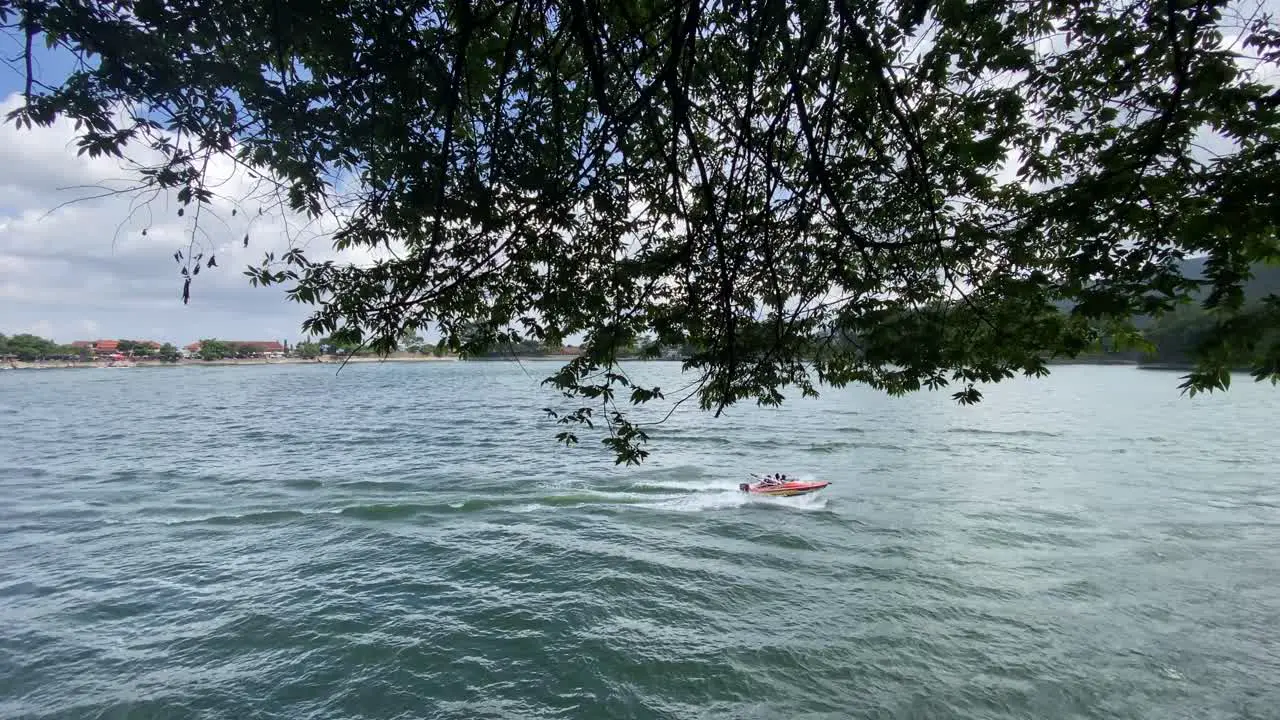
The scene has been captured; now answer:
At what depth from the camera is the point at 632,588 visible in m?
13.3

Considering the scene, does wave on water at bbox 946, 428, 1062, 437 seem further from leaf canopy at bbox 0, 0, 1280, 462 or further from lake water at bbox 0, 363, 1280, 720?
leaf canopy at bbox 0, 0, 1280, 462

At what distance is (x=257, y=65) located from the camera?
4.96m

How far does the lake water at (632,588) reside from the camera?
949 cm

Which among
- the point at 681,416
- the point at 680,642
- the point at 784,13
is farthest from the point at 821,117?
the point at 681,416

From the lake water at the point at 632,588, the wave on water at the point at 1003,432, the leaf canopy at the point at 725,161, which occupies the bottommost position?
the wave on water at the point at 1003,432

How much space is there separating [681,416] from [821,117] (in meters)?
46.3

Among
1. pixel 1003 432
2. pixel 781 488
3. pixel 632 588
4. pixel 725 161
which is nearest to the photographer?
pixel 725 161

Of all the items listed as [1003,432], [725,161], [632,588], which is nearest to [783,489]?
[632,588]

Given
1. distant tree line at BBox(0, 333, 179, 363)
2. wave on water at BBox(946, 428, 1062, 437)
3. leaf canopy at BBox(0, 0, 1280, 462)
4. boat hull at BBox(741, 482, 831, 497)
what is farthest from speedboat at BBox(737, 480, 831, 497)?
distant tree line at BBox(0, 333, 179, 363)

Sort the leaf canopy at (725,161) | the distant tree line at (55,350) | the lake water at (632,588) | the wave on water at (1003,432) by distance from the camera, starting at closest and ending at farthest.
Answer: the leaf canopy at (725,161) → the lake water at (632,588) → the wave on water at (1003,432) → the distant tree line at (55,350)

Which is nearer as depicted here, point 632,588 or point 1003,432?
point 632,588

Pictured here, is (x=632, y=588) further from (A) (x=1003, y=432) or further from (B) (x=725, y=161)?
(A) (x=1003, y=432)

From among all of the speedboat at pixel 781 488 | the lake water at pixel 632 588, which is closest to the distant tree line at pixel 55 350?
the lake water at pixel 632 588

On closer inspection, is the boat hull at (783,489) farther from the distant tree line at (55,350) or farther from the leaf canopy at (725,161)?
the distant tree line at (55,350)
